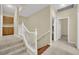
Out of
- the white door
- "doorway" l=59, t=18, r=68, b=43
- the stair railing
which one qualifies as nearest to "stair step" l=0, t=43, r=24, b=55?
the stair railing

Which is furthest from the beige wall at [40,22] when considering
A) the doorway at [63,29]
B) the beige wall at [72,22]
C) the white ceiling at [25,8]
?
the beige wall at [72,22]

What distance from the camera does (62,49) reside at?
1.73 meters

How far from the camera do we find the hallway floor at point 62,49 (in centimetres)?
170

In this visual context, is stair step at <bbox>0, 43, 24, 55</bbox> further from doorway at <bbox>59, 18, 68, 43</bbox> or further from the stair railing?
A: doorway at <bbox>59, 18, 68, 43</bbox>

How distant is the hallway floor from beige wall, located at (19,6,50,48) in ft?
0.46

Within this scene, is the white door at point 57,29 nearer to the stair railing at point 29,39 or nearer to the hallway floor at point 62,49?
the hallway floor at point 62,49

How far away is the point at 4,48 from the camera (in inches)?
65.0

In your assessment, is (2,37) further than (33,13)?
No

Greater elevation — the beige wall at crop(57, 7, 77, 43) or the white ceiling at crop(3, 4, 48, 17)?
the white ceiling at crop(3, 4, 48, 17)

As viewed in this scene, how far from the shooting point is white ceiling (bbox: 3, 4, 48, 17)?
1719mm

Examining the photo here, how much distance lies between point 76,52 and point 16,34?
3.48ft

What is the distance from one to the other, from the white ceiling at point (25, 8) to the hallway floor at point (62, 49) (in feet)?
2.25
